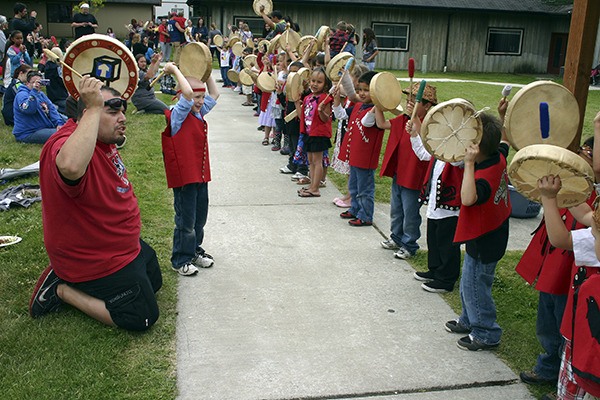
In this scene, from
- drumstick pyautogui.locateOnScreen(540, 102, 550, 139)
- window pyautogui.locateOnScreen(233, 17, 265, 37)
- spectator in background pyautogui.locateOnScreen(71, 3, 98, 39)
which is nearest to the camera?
drumstick pyautogui.locateOnScreen(540, 102, 550, 139)

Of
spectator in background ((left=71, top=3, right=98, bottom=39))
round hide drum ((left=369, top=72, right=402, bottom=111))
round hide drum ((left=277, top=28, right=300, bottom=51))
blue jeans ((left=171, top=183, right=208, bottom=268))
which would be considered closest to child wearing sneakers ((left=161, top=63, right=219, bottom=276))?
blue jeans ((left=171, top=183, right=208, bottom=268))

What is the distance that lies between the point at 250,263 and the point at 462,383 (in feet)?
7.92

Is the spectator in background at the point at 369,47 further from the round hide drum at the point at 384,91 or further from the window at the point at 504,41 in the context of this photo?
the window at the point at 504,41

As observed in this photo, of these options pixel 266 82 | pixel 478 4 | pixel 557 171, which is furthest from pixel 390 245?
pixel 478 4

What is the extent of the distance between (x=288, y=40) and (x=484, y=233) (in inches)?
288

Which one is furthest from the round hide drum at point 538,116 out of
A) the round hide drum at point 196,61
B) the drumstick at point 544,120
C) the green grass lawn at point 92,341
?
the round hide drum at point 196,61

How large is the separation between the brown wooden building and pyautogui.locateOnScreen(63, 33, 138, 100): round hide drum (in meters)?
22.8

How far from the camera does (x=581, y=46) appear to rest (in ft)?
15.1

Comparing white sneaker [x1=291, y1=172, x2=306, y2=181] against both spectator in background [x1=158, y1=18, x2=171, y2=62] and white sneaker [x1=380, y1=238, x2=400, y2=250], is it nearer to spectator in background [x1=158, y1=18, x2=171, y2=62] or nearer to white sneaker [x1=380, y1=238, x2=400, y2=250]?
white sneaker [x1=380, y1=238, x2=400, y2=250]

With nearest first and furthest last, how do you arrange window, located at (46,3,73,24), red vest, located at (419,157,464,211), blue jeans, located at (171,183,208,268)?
1. red vest, located at (419,157,464,211)
2. blue jeans, located at (171,183,208,268)
3. window, located at (46,3,73,24)

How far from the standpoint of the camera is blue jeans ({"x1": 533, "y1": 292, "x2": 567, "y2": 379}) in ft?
12.2

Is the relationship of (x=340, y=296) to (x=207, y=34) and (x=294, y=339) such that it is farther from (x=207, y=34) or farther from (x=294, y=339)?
(x=207, y=34)

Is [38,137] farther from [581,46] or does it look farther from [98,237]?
[581,46]

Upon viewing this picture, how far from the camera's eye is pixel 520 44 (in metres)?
29.4
